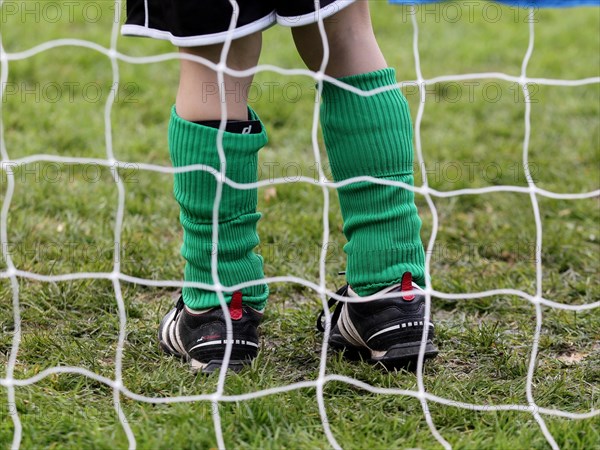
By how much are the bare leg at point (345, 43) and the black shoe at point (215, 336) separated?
0.43 meters

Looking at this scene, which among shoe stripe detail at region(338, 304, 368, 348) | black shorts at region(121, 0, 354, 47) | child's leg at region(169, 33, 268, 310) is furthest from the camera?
shoe stripe detail at region(338, 304, 368, 348)

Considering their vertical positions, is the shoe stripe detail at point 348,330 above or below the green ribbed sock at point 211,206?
below

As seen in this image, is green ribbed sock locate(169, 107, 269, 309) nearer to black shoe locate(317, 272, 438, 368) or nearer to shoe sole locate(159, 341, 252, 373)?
shoe sole locate(159, 341, 252, 373)

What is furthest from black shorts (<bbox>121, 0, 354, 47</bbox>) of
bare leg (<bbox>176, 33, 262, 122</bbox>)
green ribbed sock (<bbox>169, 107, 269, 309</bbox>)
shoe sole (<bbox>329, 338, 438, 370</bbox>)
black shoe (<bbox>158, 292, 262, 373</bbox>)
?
shoe sole (<bbox>329, 338, 438, 370</bbox>)

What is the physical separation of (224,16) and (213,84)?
0.13m

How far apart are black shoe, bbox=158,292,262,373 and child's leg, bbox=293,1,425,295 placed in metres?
0.22

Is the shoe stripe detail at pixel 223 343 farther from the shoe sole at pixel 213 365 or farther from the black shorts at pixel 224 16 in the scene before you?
the black shorts at pixel 224 16

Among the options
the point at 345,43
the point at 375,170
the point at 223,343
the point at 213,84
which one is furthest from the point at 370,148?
the point at 223,343

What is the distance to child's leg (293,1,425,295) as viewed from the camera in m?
1.56

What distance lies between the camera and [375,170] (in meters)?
1.59

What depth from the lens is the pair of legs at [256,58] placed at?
1499mm

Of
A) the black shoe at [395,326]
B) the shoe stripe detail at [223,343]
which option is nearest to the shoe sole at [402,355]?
the black shoe at [395,326]

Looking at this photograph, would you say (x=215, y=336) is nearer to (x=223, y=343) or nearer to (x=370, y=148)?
(x=223, y=343)

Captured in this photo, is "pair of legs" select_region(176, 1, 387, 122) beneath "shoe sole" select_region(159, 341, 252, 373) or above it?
above
